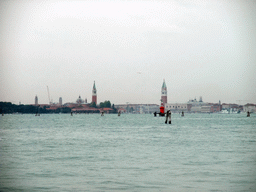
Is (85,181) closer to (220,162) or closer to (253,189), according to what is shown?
(253,189)

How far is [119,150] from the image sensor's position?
71.0 ft

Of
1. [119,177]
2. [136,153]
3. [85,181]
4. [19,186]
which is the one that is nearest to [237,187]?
[119,177]

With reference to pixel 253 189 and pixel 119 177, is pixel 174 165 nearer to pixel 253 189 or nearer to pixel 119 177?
pixel 119 177

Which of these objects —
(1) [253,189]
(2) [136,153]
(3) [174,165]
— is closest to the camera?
(1) [253,189]

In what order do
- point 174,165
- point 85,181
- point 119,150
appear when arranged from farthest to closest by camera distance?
point 119,150 < point 174,165 < point 85,181

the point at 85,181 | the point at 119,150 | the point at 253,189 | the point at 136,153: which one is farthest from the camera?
the point at 119,150

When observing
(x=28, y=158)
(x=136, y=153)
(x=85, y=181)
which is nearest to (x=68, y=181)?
(x=85, y=181)

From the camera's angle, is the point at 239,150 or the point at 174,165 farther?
the point at 239,150

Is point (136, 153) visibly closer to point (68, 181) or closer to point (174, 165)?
point (174, 165)

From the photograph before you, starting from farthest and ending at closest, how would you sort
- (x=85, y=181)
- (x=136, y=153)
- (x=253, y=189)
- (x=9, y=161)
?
(x=136, y=153) < (x=9, y=161) < (x=85, y=181) < (x=253, y=189)

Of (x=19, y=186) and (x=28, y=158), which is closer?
(x=19, y=186)

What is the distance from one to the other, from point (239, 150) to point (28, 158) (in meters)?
11.2

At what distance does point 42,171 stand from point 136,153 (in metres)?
6.50

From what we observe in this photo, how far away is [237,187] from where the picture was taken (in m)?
12.0
